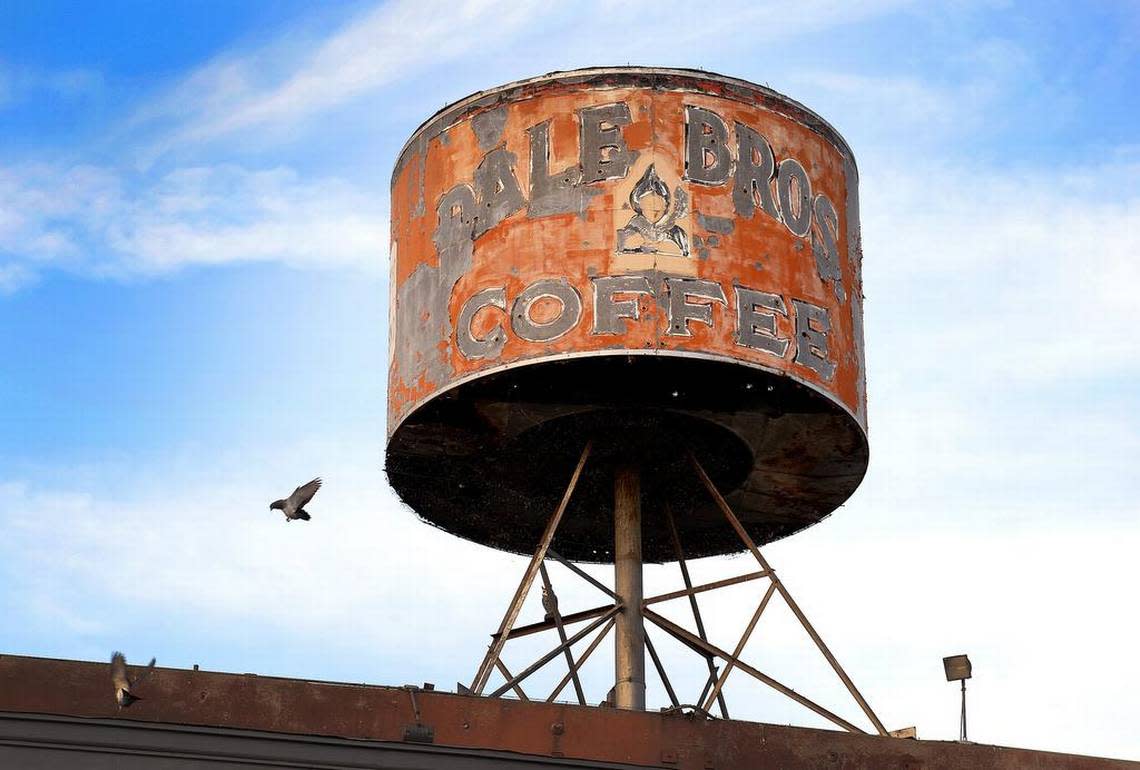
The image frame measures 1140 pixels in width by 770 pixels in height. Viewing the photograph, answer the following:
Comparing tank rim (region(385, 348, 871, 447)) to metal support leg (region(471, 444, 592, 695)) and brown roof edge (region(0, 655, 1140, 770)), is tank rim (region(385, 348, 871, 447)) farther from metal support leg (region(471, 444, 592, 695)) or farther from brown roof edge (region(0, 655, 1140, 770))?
brown roof edge (region(0, 655, 1140, 770))

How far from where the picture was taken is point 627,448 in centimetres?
3117

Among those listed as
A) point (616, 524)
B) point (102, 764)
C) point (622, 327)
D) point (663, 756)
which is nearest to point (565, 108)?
point (622, 327)

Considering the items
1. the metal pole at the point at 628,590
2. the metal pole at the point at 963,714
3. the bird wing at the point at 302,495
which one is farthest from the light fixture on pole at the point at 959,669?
the bird wing at the point at 302,495

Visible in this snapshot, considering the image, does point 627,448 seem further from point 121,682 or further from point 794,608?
point 121,682

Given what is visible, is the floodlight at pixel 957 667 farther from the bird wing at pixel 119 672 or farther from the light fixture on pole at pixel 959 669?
the bird wing at pixel 119 672

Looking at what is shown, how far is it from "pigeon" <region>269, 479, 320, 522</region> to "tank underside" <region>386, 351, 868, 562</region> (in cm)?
124

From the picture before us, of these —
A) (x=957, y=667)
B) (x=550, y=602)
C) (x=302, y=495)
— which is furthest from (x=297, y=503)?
(x=957, y=667)

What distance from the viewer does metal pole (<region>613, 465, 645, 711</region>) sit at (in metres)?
30.9

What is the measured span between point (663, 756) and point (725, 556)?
838 centimetres

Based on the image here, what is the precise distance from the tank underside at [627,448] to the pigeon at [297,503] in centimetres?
124

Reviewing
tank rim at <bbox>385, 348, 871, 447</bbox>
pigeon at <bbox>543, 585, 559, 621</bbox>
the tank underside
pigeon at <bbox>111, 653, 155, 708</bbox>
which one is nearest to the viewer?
pigeon at <bbox>111, 653, 155, 708</bbox>

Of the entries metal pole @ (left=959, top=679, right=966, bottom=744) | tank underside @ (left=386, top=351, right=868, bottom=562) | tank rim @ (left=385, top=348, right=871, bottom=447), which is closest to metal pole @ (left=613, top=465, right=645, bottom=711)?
tank underside @ (left=386, top=351, right=868, bottom=562)

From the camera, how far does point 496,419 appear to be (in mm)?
30516

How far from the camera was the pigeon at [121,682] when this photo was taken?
25.2m
